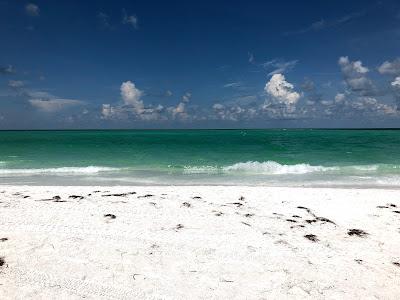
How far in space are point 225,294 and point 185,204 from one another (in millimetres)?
4973

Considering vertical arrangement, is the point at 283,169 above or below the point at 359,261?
above

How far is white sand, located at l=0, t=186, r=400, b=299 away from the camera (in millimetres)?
4652

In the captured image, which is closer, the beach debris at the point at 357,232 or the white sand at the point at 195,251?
the white sand at the point at 195,251

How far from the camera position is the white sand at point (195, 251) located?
4.65 meters

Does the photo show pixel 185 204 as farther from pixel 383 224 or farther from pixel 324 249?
pixel 383 224

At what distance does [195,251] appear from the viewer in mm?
5945

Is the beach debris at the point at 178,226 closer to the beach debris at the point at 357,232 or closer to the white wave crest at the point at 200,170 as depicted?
the beach debris at the point at 357,232

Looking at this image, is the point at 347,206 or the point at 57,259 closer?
the point at 57,259

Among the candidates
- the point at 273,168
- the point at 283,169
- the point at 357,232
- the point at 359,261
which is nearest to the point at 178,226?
the point at 359,261

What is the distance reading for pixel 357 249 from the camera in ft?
20.1

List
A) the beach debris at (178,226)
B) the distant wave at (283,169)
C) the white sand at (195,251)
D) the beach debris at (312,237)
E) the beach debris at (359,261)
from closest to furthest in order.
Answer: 1. the white sand at (195,251)
2. the beach debris at (359,261)
3. the beach debris at (312,237)
4. the beach debris at (178,226)
5. the distant wave at (283,169)

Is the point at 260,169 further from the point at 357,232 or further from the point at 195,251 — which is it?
the point at 195,251

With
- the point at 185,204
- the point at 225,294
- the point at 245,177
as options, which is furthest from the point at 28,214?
the point at 245,177

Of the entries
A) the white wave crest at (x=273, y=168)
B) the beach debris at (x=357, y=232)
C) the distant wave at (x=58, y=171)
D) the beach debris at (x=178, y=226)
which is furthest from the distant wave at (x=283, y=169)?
the beach debris at (x=178, y=226)
